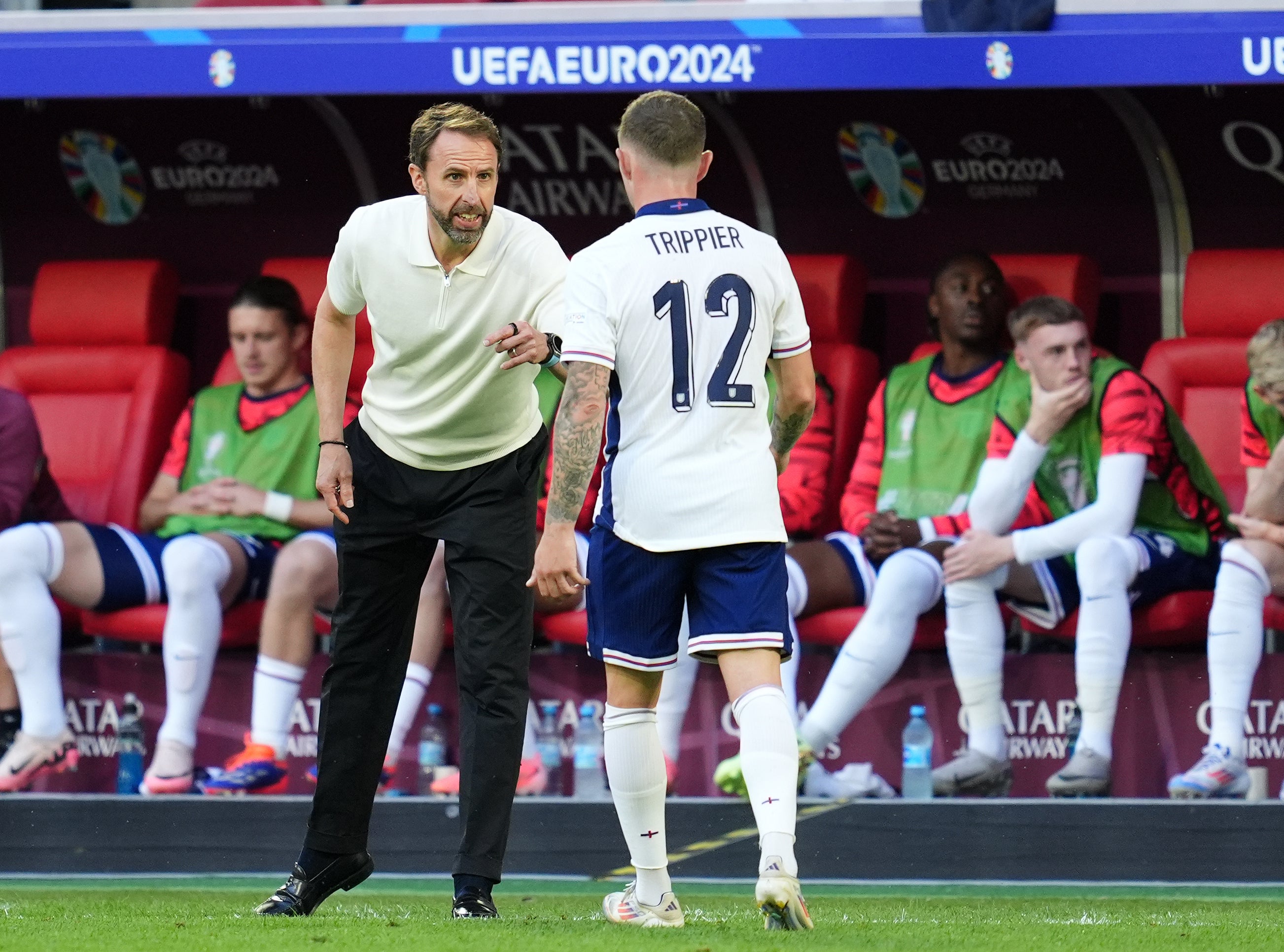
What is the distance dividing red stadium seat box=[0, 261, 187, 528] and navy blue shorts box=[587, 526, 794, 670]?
3392mm

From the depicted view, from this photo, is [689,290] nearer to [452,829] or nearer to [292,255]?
[452,829]

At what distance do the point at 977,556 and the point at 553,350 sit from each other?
2.20 metres

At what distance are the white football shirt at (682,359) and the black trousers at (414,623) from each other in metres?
→ 0.44

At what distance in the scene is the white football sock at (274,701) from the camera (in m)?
6.07

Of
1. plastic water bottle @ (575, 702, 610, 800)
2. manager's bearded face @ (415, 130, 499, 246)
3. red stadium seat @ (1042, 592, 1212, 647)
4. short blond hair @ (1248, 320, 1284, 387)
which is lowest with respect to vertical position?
plastic water bottle @ (575, 702, 610, 800)

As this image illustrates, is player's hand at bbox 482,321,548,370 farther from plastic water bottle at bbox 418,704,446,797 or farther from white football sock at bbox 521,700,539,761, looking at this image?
plastic water bottle at bbox 418,704,446,797

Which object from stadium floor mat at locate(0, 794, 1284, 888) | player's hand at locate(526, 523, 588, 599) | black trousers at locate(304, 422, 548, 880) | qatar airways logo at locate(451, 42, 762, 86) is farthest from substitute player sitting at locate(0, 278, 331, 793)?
player's hand at locate(526, 523, 588, 599)

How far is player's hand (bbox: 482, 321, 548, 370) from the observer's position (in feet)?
12.5

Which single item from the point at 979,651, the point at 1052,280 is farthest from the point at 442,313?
the point at 1052,280

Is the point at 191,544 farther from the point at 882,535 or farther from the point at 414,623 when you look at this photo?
the point at 414,623

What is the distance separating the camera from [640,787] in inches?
148

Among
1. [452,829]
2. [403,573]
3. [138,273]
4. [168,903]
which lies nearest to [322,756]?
[403,573]

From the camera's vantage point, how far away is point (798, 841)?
5586 millimetres

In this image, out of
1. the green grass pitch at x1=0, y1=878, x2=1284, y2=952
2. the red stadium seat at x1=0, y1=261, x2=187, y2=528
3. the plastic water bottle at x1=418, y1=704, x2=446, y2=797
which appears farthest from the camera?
the red stadium seat at x1=0, y1=261, x2=187, y2=528
